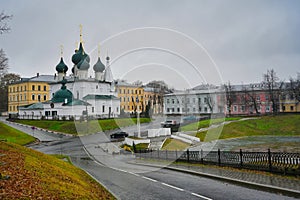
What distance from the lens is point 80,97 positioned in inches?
2751

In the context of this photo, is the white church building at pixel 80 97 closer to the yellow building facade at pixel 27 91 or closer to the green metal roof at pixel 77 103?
the green metal roof at pixel 77 103

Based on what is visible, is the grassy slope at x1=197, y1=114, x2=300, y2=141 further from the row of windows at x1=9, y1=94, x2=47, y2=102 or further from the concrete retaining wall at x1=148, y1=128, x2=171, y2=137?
the row of windows at x1=9, y1=94, x2=47, y2=102

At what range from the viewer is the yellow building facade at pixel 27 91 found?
320 feet

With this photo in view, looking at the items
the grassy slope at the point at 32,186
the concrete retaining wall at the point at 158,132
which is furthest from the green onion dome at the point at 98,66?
the grassy slope at the point at 32,186

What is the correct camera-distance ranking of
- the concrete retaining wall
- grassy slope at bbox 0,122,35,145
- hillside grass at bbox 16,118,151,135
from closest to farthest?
grassy slope at bbox 0,122,35,145, the concrete retaining wall, hillside grass at bbox 16,118,151,135

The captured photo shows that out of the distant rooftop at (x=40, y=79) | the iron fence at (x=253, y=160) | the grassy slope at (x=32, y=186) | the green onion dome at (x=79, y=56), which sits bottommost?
the iron fence at (x=253, y=160)

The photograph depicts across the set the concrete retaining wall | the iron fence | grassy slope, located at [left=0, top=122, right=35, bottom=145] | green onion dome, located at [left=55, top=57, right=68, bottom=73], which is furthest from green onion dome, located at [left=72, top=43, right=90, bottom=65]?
the iron fence

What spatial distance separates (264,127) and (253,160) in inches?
1590

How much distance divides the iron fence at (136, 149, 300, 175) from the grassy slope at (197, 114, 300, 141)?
77.2ft

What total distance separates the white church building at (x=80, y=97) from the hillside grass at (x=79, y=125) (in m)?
4.28

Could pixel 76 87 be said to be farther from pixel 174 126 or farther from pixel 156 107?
pixel 174 126

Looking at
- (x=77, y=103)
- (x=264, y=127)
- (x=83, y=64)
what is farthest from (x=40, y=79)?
(x=264, y=127)

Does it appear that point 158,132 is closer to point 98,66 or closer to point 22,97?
point 98,66

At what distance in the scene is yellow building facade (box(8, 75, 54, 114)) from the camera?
97.6 m
